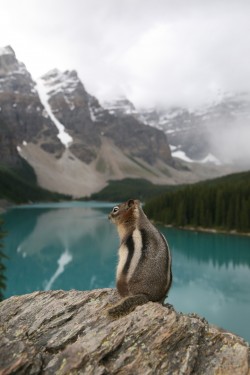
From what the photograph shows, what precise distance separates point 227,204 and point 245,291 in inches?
2724

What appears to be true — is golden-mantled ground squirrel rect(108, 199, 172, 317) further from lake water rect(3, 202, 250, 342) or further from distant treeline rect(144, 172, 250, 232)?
distant treeline rect(144, 172, 250, 232)

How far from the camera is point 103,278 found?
194ft

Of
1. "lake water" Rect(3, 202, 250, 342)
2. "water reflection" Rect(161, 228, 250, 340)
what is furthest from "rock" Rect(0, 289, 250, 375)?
"water reflection" Rect(161, 228, 250, 340)

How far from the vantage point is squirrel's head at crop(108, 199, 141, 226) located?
793cm

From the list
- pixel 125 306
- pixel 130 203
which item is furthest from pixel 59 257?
pixel 125 306

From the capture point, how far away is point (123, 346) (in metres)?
6.15

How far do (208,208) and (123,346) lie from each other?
4661 inches

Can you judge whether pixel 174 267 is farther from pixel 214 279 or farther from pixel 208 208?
pixel 208 208

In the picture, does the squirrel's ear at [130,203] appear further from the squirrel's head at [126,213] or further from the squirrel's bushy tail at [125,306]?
the squirrel's bushy tail at [125,306]

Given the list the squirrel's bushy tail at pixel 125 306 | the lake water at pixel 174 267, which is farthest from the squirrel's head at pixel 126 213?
the lake water at pixel 174 267

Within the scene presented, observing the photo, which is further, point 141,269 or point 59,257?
point 59,257

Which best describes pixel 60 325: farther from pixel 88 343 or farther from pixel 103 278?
pixel 103 278

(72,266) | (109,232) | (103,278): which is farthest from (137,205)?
(109,232)

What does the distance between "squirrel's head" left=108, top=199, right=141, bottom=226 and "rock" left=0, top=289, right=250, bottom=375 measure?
5.69 ft
